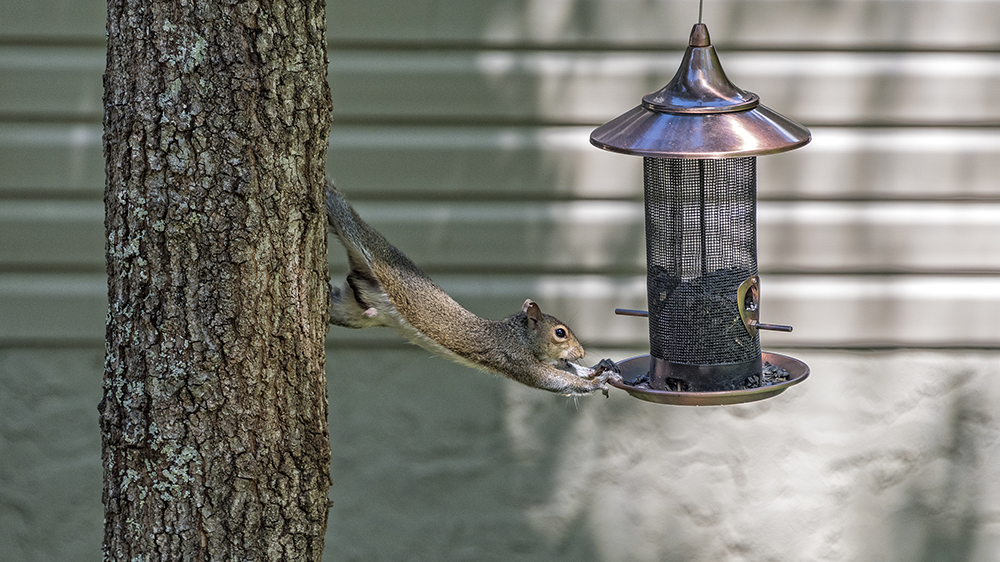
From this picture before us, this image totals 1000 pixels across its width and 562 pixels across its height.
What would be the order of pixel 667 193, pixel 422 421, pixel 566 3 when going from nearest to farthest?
1. pixel 667 193
2. pixel 566 3
3. pixel 422 421

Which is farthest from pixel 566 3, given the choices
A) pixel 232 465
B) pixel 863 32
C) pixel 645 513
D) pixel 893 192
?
pixel 232 465

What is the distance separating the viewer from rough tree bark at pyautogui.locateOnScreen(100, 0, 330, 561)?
231 centimetres

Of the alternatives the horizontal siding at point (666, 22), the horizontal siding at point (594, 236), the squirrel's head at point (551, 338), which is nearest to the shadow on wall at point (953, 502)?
the horizontal siding at point (594, 236)

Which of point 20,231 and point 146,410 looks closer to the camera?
point 146,410

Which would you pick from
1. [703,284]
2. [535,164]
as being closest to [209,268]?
[703,284]

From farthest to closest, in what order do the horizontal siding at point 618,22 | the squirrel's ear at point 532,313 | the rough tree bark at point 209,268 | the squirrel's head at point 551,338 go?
the horizontal siding at point 618,22 < the squirrel's head at point 551,338 < the squirrel's ear at point 532,313 < the rough tree bark at point 209,268

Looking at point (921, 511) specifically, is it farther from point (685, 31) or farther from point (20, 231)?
point (20, 231)

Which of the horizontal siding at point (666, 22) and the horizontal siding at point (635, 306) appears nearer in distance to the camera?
the horizontal siding at point (666, 22)

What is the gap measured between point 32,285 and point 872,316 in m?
3.33

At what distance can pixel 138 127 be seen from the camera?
2312mm

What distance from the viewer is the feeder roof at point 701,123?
248 centimetres

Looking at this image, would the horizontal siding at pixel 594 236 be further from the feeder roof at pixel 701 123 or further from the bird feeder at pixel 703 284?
the feeder roof at pixel 701 123

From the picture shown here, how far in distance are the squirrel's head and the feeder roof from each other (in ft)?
4.32

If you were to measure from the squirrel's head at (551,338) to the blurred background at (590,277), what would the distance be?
12.3 inches
